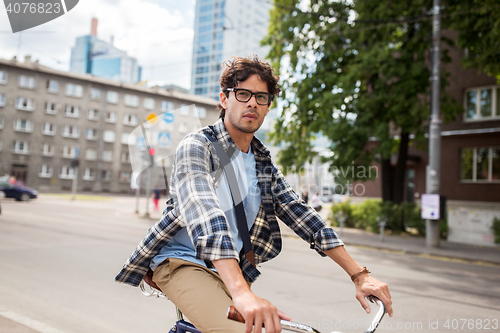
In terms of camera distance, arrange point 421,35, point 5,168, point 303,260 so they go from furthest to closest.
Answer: point 5,168 → point 421,35 → point 303,260

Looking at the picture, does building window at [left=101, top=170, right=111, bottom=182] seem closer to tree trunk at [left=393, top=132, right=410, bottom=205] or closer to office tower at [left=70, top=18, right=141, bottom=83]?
office tower at [left=70, top=18, right=141, bottom=83]

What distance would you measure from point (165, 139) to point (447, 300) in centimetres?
456

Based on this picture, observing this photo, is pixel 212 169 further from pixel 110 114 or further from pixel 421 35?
pixel 110 114

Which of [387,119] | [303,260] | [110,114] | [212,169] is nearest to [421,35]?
[387,119]

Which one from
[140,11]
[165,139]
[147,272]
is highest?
[140,11]

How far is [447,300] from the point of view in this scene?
19.1 feet

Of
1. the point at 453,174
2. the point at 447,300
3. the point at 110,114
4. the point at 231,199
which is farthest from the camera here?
the point at 110,114

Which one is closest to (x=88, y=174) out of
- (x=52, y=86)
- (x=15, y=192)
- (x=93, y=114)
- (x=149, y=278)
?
(x=93, y=114)

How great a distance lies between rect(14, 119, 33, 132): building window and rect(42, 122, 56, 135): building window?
1312 mm

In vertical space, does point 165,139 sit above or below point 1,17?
below

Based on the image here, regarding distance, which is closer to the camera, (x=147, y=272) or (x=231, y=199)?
(x=231, y=199)

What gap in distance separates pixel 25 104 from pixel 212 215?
50600 mm

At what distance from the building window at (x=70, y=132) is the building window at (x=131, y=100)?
6.63 meters

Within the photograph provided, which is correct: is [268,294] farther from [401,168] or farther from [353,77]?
[401,168]
